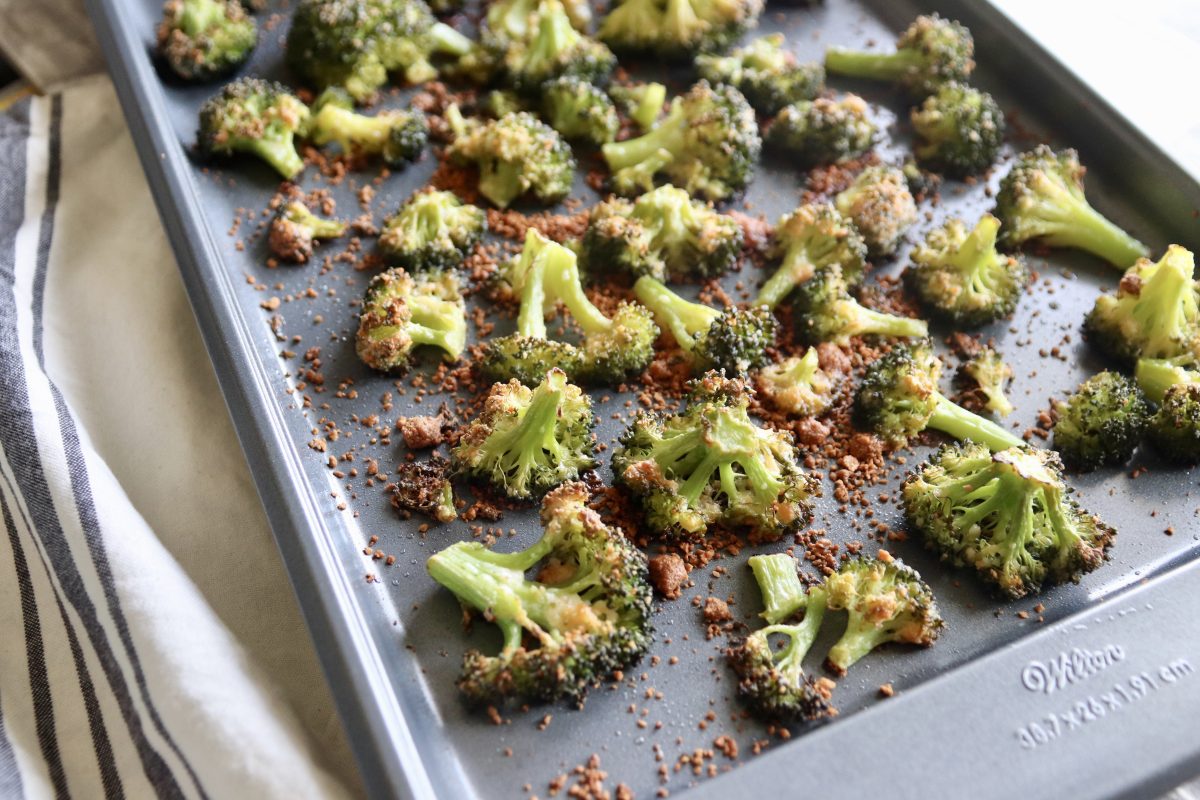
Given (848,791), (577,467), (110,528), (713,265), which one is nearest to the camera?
(848,791)

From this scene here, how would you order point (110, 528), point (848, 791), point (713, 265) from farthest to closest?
point (713, 265)
point (110, 528)
point (848, 791)

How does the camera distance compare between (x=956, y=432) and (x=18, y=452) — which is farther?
(x=956, y=432)

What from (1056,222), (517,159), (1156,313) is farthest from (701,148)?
(1156,313)

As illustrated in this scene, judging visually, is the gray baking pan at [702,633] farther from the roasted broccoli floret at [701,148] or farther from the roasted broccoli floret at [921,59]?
the roasted broccoli floret at [921,59]

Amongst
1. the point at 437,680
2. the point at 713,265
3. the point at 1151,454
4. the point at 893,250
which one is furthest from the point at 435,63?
the point at 1151,454

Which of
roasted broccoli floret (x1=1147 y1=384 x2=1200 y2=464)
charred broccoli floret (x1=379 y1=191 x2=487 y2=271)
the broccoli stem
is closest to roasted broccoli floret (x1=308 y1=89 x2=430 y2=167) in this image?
charred broccoli floret (x1=379 y1=191 x2=487 y2=271)

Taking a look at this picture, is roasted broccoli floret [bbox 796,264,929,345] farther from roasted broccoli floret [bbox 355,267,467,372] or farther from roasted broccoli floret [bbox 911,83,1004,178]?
roasted broccoli floret [bbox 355,267,467,372]

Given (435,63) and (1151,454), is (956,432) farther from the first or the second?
(435,63)

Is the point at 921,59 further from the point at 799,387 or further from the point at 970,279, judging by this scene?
the point at 799,387
